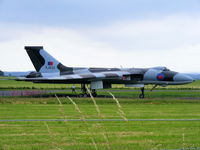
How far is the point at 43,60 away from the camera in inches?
1638

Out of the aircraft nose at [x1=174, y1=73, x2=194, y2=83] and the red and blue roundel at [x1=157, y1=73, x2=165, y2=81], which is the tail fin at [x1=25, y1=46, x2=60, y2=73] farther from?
the aircraft nose at [x1=174, y1=73, x2=194, y2=83]

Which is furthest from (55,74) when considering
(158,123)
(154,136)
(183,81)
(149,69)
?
(154,136)

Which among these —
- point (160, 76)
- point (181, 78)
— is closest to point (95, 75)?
point (160, 76)

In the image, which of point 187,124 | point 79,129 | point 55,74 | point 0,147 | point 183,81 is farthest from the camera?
point 55,74

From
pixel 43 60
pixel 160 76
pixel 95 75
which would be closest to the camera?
pixel 160 76

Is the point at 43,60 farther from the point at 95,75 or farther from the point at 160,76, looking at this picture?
the point at 160,76

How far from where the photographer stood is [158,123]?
14.7 metres

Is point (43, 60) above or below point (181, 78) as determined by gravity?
above

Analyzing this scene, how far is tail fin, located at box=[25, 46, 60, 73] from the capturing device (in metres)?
41.5

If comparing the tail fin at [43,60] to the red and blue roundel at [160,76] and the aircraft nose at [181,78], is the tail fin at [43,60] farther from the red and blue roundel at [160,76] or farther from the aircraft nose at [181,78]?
the aircraft nose at [181,78]

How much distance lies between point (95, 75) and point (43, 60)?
6658 millimetres

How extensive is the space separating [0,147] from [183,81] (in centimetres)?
3127

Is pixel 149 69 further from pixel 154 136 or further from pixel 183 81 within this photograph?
pixel 154 136

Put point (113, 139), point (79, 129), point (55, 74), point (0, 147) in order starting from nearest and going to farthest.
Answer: point (0, 147), point (113, 139), point (79, 129), point (55, 74)
